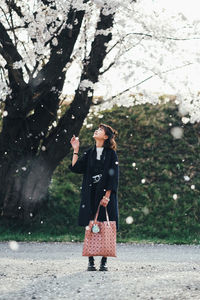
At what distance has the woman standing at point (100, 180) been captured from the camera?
620 centimetres

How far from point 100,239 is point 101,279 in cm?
77

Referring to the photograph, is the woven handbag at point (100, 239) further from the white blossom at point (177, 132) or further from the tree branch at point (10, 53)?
the white blossom at point (177, 132)

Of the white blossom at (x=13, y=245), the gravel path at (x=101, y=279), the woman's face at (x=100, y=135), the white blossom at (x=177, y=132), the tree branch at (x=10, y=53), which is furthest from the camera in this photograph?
the white blossom at (x=177, y=132)

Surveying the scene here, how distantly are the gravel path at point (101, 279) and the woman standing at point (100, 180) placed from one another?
0.55 meters

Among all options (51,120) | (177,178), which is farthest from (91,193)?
(177,178)

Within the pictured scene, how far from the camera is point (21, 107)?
10.0 metres

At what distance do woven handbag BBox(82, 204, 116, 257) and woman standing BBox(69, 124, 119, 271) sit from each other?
90 mm

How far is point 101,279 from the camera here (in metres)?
5.40

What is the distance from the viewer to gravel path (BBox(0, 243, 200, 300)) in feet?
15.3

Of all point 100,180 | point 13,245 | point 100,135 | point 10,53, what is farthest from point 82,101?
point 100,180

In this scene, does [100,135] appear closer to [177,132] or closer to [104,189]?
[104,189]

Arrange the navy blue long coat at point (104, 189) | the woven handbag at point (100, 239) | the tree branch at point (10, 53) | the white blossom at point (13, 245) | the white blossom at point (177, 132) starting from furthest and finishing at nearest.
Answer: the white blossom at point (177, 132) → the tree branch at point (10, 53) → the white blossom at point (13, 245) → the navy blue long coat at point (104, 189) → the woven handbag at point (100, 239)

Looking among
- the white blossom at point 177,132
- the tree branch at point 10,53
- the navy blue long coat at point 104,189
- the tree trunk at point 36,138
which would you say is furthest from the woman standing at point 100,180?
the white blossom at point 177,132

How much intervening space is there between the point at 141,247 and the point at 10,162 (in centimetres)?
359
